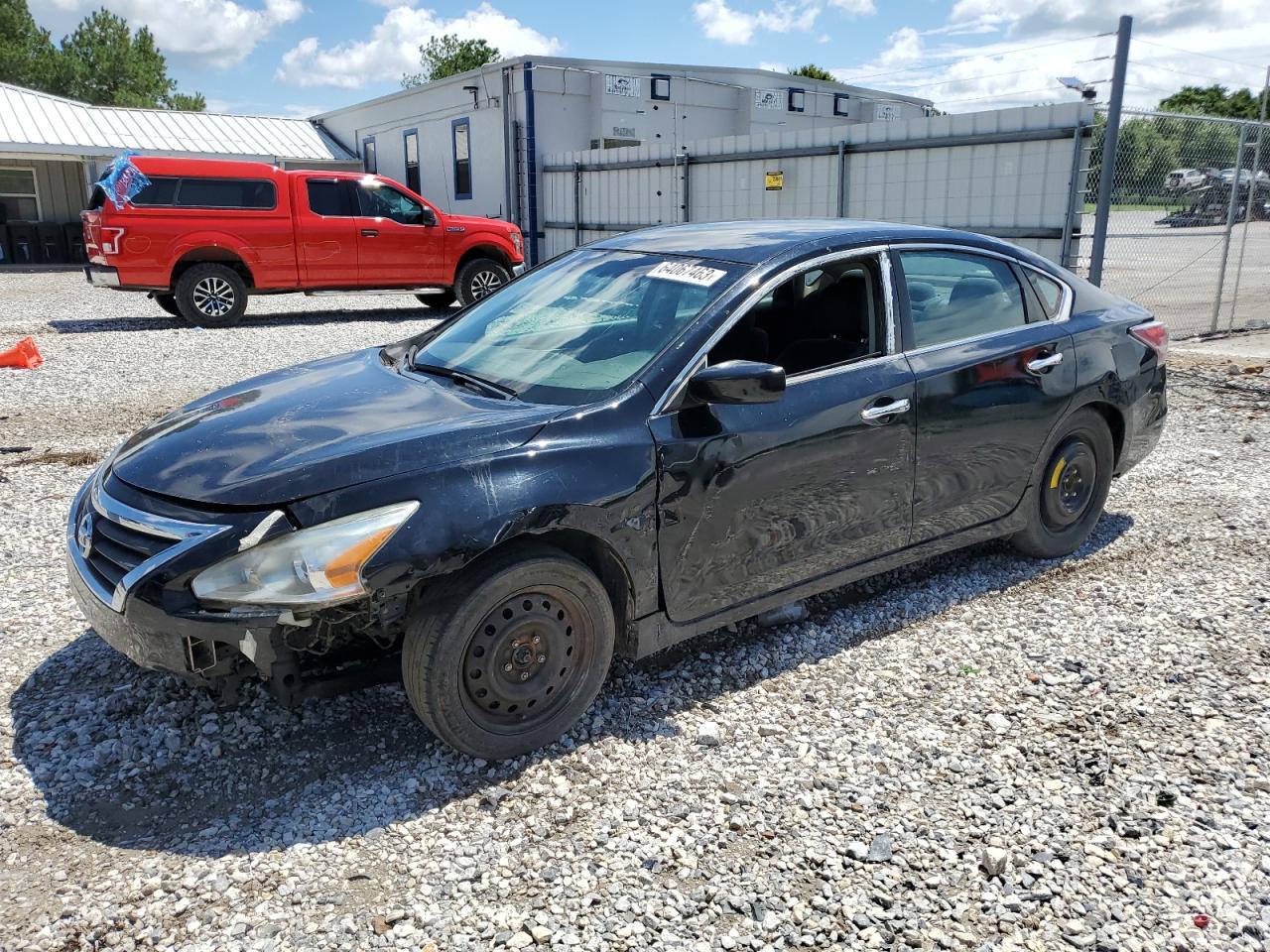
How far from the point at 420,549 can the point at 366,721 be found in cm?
96

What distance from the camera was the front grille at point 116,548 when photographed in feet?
9.56

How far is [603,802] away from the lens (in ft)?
10.0

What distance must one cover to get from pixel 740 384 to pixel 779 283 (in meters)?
0.68

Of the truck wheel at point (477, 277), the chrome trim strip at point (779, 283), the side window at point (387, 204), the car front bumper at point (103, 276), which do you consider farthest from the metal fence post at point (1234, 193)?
the car front bumper at point (103, 276)

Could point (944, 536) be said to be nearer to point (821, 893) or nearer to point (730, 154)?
point (821, 893)

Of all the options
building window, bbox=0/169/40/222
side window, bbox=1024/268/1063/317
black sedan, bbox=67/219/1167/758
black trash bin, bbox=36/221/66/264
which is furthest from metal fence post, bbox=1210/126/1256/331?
building window, bbox=0/169/40/222

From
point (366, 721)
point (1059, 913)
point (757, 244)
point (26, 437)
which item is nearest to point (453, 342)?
point (757, 244)

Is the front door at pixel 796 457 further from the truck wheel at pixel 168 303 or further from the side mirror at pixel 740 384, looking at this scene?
the truck wheel at pixel 168 303

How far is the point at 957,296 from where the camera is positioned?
4.37 meters

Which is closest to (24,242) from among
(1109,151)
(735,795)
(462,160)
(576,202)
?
(462,160)

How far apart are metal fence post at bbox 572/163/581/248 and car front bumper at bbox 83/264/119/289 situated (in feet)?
26.2

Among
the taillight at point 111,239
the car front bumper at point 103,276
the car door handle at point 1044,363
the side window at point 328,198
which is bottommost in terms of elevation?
the car front bumper at point 103,276

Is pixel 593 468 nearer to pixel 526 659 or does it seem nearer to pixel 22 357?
pixel 526 659

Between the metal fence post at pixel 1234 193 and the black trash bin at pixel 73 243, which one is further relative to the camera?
the black trash bin at pixel 73 243
